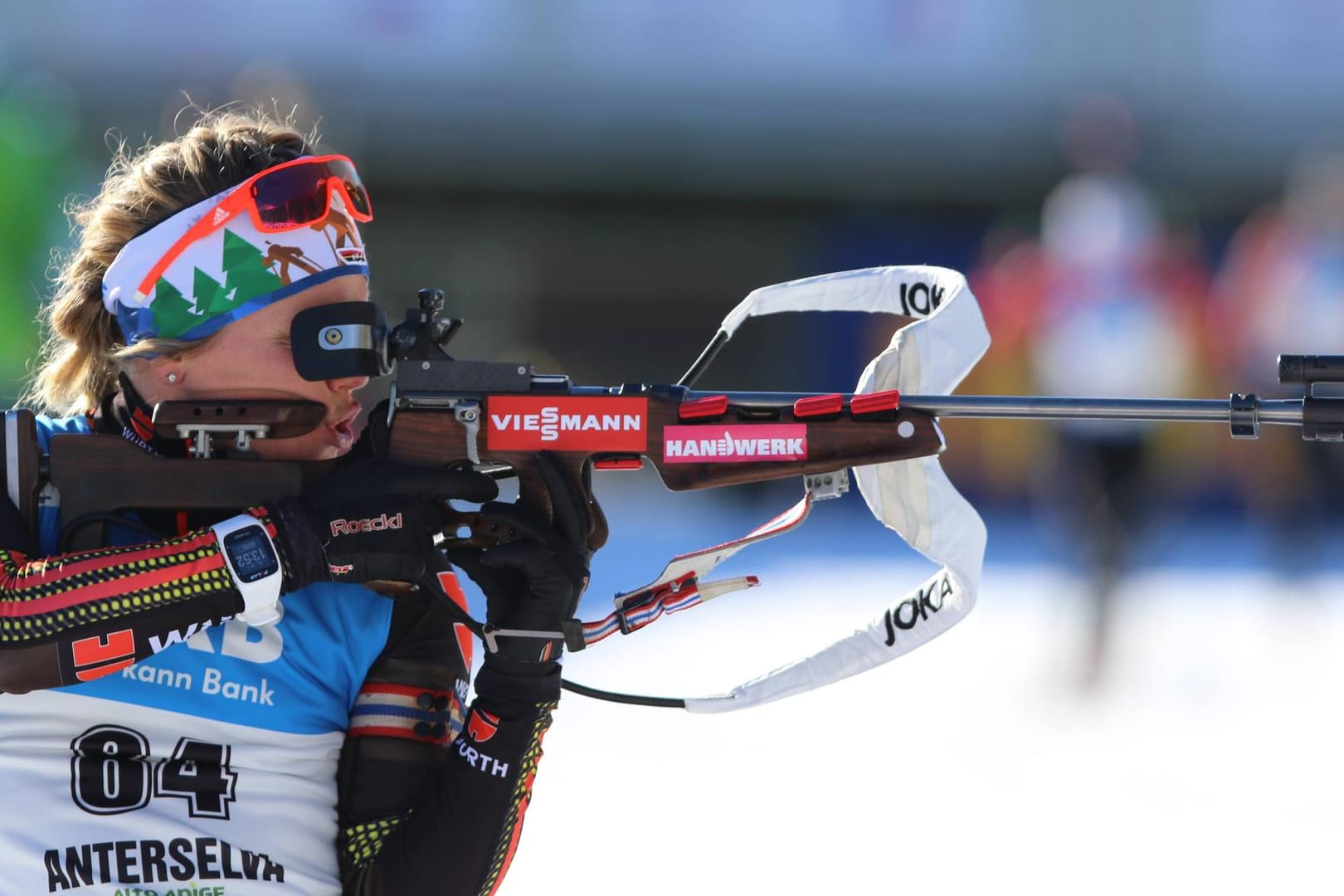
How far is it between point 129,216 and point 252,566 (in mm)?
629

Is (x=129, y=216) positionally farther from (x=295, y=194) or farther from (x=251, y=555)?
(x=251, y=555)

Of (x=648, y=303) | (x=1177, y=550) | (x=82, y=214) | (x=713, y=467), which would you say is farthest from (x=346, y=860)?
(x=648, y=303)

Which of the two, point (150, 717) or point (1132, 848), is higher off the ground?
point (150, 717)

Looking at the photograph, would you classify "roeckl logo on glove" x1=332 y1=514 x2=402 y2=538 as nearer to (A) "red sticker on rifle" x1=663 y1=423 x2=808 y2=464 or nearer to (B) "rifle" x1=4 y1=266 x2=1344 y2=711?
(B) "rifle" x1=4 y1=266 x2=1344 y2=711

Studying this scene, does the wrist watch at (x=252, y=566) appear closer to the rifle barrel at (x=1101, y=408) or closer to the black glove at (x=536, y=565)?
the black glove at (x=536, y=565)

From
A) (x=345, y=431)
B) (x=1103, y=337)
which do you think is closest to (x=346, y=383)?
(x=345, y=431)

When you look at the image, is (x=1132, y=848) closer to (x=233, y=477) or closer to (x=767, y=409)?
(x=767, y=409)

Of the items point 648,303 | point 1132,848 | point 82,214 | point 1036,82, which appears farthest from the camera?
point 648,303

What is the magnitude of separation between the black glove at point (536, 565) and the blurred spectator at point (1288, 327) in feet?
14.9

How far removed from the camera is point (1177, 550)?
779cm

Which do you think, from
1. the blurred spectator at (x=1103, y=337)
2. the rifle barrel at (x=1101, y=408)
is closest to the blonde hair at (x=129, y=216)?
the rifle barrel at (x=1101, y=408)

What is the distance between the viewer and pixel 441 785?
7.12 feet

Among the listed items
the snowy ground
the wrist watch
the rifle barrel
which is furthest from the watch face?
the snowy ground

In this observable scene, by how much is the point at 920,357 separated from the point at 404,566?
946mm
